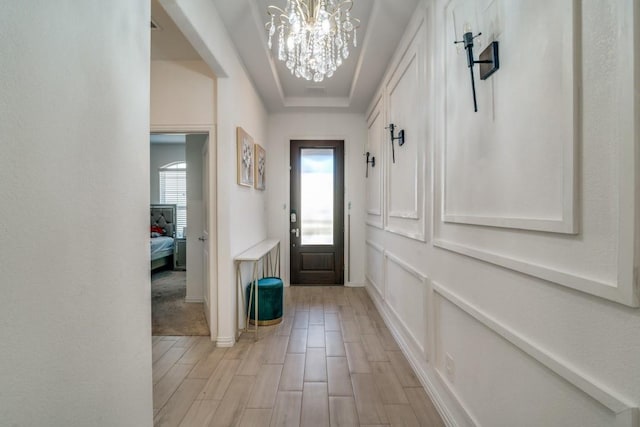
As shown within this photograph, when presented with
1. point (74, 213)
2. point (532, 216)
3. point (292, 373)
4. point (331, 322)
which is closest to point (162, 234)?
point (331, 322)

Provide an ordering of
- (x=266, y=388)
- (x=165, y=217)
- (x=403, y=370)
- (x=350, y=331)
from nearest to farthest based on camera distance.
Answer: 1. (x=266, y=388)
2. (x=403, y=370)
3. (x=350, y=331)
4. (x=165, y=217)

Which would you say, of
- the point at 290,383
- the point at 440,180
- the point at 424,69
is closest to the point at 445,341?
→ the point at 440,180

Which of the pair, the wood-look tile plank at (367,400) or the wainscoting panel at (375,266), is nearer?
the wood-look tile plank at (367,400)

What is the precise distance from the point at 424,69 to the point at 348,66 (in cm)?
157

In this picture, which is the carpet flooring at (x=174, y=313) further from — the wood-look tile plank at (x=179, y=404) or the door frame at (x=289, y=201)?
the door frame at (x=289, y=201)

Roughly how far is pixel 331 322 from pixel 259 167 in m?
2.16

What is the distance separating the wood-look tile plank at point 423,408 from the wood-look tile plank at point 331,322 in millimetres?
1122

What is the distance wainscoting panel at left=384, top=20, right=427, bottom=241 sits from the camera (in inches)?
83.9

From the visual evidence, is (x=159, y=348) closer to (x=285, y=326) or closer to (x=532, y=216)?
(x=285, y=326)

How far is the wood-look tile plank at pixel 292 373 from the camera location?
6.66 feet

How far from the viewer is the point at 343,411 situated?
177 centimetres

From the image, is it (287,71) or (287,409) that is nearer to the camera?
(287,409)

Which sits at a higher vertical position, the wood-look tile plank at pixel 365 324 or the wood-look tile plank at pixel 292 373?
the wood-look tile plank at pixel 292 373

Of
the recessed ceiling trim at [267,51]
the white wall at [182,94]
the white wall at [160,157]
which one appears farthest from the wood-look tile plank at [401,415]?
the white wall at [160,157]
